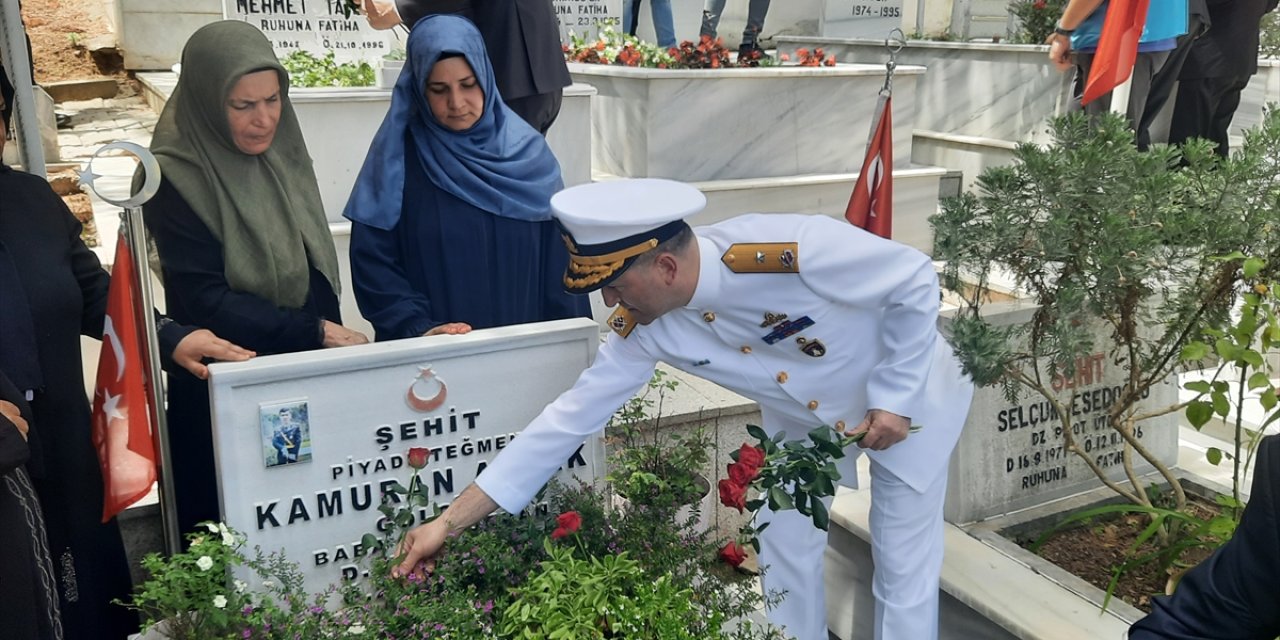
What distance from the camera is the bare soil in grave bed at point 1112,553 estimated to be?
9.62 ft

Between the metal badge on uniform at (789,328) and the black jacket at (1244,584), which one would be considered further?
the metal badge on uniform at (789,328)

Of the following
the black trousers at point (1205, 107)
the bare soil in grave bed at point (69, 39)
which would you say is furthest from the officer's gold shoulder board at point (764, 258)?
the bare soil in grave bed at point (69, 39)

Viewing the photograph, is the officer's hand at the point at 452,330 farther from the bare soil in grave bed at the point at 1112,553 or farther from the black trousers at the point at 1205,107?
the black trousers at the point at 1205,107

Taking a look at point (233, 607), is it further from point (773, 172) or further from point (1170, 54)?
point (1170, 54)

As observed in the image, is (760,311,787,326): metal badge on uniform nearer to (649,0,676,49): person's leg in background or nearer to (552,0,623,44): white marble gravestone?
(552,0,623,44): white marble gravestone

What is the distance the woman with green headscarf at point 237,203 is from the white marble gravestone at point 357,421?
1.34 ft

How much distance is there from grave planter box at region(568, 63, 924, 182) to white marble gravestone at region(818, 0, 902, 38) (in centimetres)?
344

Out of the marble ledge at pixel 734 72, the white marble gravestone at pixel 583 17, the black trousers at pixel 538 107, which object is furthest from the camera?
the white marble gravestone at pixel 583 17

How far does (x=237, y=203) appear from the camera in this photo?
2.58 metres

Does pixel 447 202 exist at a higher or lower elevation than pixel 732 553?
higher

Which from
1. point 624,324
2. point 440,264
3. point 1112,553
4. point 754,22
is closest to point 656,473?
point 624,324

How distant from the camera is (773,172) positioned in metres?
6.34

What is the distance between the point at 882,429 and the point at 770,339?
318 mm

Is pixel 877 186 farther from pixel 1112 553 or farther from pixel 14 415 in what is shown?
pixel 14 415
